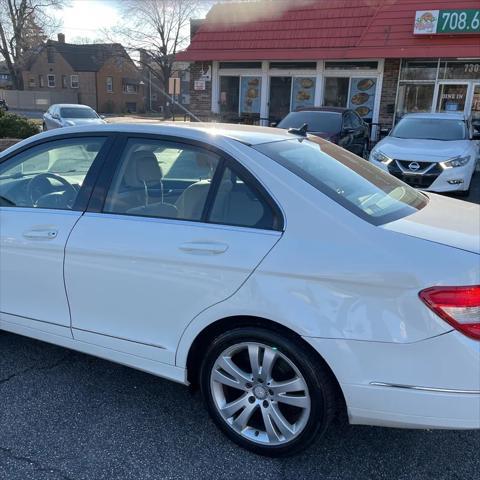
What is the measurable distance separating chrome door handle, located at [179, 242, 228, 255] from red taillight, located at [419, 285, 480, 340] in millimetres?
971

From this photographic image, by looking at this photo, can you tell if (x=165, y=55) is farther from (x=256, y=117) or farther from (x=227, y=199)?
(x=227, y=199)

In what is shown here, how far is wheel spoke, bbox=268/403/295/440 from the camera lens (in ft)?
8.02

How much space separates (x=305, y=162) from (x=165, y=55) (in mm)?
45286

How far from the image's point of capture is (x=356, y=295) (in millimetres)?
2133

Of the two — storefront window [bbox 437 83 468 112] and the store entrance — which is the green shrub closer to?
the store entrance

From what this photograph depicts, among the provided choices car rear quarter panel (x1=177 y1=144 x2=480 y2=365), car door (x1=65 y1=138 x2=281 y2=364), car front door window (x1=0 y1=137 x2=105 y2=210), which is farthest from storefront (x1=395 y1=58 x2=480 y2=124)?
car rear quarter panel (x1=177 y1=144 x2=480 y2=365)

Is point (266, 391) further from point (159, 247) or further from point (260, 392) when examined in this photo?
point (159, 247)

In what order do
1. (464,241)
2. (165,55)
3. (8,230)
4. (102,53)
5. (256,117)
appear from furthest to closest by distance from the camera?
(102,53) < (165,55) < (256,117) < (8,230) < (464,241)

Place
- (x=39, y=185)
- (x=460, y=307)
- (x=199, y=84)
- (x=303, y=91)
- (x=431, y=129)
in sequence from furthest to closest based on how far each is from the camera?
(x=199, y=84) < (x=303, y=91) < (x=431, y=129) < (x=39, y=185) < (x=460, y=307)

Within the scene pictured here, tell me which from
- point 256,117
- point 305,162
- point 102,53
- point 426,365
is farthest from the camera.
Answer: point 102,53

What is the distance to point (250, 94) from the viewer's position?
1938 cm

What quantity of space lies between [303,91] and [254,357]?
1736 centimetres

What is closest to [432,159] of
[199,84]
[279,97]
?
[279,97]

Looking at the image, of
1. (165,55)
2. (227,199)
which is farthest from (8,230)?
(165,55)
